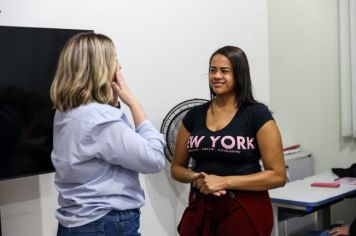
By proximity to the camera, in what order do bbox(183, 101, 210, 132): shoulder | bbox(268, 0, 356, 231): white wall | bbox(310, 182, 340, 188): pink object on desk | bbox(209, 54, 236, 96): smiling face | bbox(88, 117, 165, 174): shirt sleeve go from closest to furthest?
1. bbox(88, 117, 165, 174): shirt sleeve
2. bbox(209, 54, 236, 96): smiling face
3. bbox(183, 101, 210, 132): shoulder
4. bbox(310, 182, 340, 188): pink object on desk
5. bbox(268, 0, 356, 231): white wall

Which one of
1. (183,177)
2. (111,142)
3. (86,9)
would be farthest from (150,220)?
(111,142)

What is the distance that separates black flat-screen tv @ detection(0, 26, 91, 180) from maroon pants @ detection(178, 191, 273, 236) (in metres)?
→ 0.72

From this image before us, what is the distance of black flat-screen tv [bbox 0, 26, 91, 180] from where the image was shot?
192 centimetres

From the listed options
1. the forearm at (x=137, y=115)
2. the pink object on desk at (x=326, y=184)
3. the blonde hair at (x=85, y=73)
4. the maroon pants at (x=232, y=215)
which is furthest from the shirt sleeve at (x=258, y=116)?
the pink object on desk at (x=326, y=184)

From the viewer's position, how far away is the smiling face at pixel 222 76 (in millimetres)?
2127

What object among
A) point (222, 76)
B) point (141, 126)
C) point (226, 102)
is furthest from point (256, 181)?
point (141, 126)

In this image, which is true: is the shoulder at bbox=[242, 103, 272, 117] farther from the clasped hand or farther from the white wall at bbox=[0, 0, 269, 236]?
the white wall at bbox=[0, 0, 269, 236]

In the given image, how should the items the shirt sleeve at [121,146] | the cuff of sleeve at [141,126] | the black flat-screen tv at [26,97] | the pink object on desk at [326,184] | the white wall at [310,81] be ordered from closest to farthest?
the shirt sleeve at [121,146] → the cuff of sleeve at [141,126] → the black flat-screen tv at [26,97] → the pink object on desk at [326,184] → the white wall at [310,81]

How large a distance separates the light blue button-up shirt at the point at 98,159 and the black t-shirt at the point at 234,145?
0.62 metres

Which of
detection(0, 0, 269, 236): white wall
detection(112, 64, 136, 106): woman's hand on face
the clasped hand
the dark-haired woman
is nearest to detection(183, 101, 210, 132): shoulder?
the dark-haired woman

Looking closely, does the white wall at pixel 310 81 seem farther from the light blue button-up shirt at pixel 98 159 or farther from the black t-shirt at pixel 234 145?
the light blue button-up shirt at pixel 98 159

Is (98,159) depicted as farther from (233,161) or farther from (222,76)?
(222,76)

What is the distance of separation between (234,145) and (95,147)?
2.63ft

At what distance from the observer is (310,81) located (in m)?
3.80
